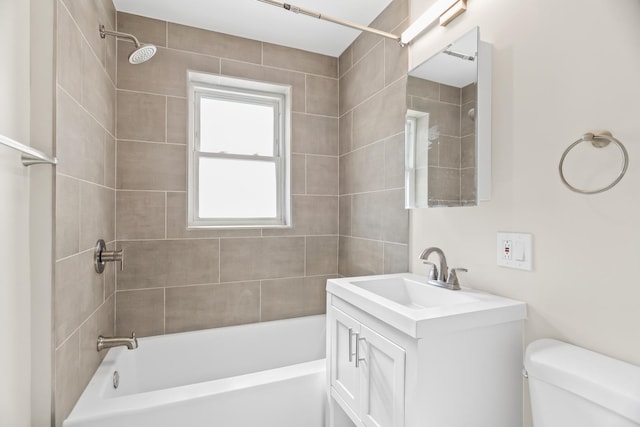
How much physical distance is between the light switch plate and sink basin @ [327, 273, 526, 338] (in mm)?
135

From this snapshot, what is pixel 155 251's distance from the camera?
204cm

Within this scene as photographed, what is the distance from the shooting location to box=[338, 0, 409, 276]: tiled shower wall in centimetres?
182

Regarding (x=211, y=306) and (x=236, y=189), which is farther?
(x=236, y=189)

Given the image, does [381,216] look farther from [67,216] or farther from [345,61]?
[67,216]

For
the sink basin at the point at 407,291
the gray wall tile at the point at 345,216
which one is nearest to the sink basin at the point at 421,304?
the sink basin at the point at 407,291

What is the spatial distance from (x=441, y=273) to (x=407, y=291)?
9.1 inches

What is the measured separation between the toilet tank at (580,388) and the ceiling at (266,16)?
1990 millimetres

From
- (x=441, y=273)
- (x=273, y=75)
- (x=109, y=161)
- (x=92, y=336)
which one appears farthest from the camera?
(x=273, y=75)

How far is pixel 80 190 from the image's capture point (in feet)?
4.48

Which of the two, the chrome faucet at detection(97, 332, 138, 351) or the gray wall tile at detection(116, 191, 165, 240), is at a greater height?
the gray wall tile at detection(116, 191, 165, 240)

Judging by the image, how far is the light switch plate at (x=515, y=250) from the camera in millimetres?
1108

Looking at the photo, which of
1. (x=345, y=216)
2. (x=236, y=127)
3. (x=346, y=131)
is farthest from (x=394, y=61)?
(x=236, y=127)

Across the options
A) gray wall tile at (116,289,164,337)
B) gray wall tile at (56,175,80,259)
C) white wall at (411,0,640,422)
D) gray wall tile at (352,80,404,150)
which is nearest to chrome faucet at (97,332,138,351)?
gray wall tile at (116,289,164,337)

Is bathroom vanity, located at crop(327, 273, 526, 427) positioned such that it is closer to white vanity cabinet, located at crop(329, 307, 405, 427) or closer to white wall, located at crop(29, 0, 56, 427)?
white vanity cabinet, located at crop(329, 307, 405, 427)
